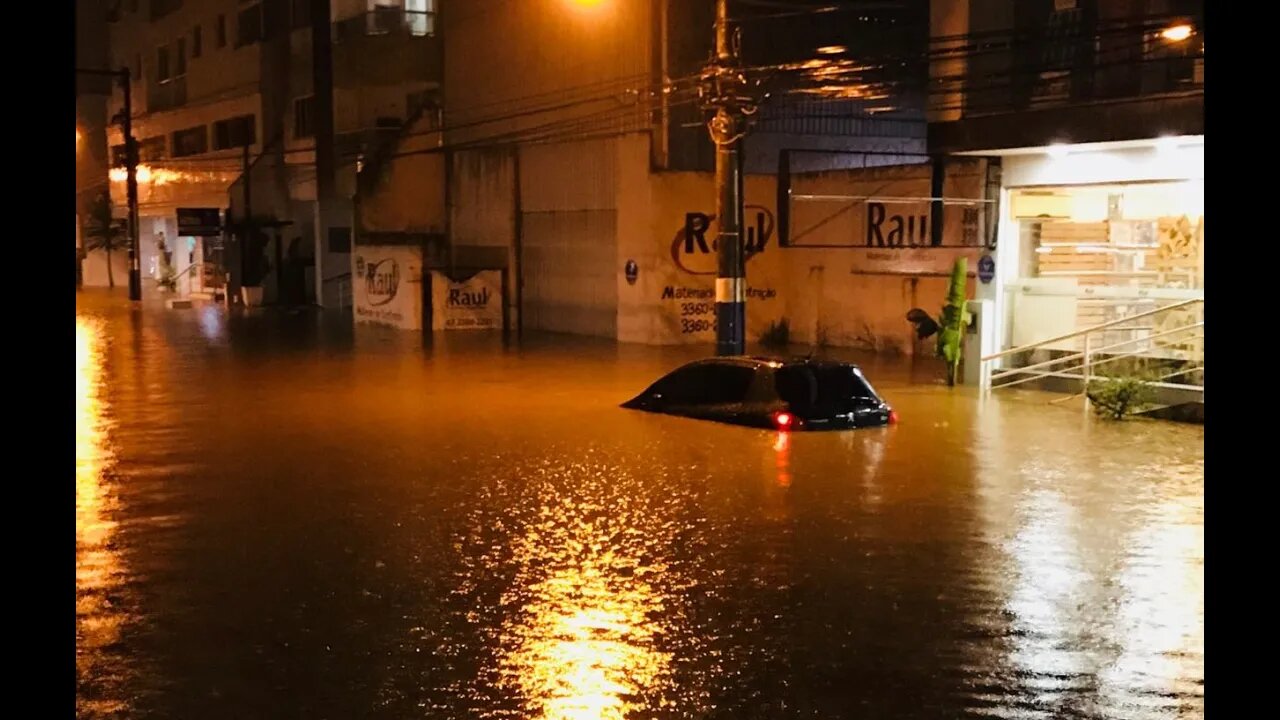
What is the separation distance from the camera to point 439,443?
17.3 m

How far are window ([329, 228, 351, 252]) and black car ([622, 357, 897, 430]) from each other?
105 ft

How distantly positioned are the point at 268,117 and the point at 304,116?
3.47m

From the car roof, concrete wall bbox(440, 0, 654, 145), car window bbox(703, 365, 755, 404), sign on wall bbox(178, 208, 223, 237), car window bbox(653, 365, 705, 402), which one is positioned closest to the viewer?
the car roof

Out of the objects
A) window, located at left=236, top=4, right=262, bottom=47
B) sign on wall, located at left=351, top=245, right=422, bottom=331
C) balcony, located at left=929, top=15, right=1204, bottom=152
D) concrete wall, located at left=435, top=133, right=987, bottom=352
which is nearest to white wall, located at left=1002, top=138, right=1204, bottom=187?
balcony, located at left=929, top=15, right=1204, bottom=152

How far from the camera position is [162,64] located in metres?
62.9

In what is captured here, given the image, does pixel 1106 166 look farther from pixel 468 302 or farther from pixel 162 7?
pixel 162 7

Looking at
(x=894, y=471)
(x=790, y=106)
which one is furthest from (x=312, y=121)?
(x=894, y=471)

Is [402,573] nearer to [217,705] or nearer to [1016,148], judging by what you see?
[217,705]

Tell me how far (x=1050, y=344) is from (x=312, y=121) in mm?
31641

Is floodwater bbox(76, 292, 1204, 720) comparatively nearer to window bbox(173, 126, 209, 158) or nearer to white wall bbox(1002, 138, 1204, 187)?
white wall bbox(1002, 138, 1204, 187)

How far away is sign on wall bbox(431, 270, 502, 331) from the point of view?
37.8 m

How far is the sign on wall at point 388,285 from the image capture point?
38.3 m

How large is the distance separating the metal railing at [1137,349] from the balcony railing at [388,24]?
24.4 m

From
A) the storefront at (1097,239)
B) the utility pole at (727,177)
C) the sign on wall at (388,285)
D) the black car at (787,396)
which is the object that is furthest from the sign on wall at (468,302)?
the black car at (787,396)
